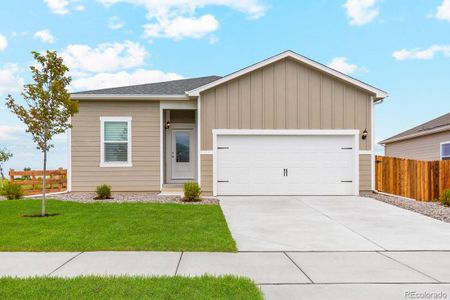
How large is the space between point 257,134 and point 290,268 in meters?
7.91

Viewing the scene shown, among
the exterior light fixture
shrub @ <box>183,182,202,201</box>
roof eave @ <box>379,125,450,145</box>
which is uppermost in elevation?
roof eave @ <box>379,125,450,145</box>

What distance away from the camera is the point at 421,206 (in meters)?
10.2

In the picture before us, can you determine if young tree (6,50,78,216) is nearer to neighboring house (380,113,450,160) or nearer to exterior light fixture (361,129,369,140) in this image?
exterior light fixture (361,129,369,140)

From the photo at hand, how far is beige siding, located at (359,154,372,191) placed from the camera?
40.4 ft

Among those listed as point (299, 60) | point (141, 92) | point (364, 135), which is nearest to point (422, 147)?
point (364, 135)

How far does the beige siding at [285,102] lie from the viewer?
12.0 meters

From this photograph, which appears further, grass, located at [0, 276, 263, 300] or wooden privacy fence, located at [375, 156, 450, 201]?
wooden privacy fence, located at [375, 156, 450, 201]

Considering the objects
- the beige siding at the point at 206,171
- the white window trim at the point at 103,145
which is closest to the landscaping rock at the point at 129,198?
the beige siding at the point at 206,171

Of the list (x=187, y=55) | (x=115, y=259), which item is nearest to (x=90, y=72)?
(x=187, y=55)

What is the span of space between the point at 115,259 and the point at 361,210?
6969 millimetres

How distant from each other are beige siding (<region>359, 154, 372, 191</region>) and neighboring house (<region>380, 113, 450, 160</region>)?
6.06m

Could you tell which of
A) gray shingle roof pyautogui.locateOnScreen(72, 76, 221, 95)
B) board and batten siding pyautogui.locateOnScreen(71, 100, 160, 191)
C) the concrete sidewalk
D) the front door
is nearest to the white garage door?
board and batten siding pyautogui.locateOnScreen(71, 100, 160, 191)

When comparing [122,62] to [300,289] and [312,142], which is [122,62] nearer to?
[312,142]

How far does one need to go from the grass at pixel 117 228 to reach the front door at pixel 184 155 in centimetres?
515
